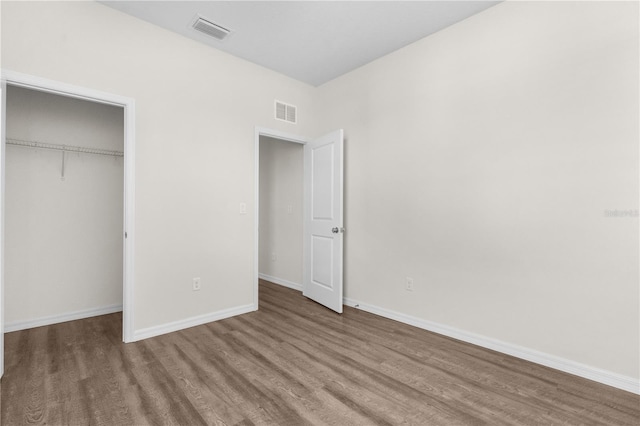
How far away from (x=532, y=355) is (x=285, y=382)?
73.5 inches

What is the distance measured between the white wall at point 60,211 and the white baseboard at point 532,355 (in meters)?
3.22

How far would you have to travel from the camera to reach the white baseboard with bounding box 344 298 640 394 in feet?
6.74

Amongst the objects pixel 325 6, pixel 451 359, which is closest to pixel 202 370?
pixel 451 359

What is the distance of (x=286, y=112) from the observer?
3.96 m

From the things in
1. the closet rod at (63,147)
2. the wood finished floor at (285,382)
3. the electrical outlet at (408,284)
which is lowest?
the wood finished floor at (285,382)

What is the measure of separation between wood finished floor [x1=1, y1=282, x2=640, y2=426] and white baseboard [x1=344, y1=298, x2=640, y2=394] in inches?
2.5

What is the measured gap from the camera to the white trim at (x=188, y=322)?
2822mm

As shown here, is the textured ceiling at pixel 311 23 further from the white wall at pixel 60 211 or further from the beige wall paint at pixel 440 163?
the white wall at pixel 60 211

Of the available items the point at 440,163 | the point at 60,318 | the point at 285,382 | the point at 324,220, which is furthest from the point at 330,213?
the point at 60,318

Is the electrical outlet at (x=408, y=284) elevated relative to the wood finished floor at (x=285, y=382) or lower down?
elevated

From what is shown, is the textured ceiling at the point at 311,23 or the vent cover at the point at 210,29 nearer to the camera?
the textured ceiling at the point at 311,23

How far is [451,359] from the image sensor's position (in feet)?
7.99

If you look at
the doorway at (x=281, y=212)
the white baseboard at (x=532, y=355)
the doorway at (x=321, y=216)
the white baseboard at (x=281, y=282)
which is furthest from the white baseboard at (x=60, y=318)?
the white baseboard at (x=532, y=355)

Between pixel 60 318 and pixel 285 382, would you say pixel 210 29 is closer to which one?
pixel 285 382
